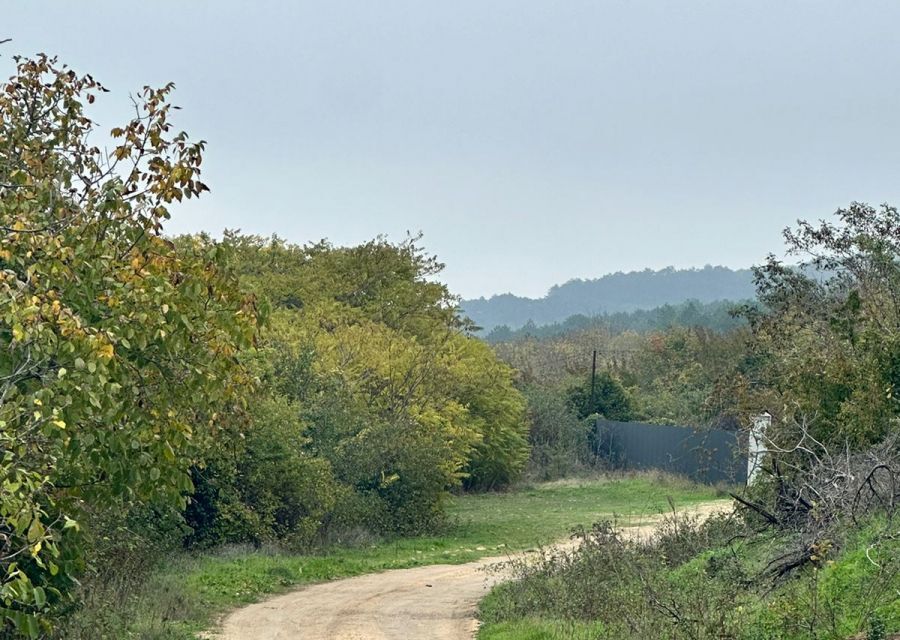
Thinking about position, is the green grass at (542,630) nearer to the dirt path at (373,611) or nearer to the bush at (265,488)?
the dirt path at (373,611)

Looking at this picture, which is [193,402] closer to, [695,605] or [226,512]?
[695,605]

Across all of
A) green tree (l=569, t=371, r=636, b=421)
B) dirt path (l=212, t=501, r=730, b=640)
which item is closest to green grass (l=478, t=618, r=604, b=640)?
dirt path (l=212, t=501, r=730, b=640)

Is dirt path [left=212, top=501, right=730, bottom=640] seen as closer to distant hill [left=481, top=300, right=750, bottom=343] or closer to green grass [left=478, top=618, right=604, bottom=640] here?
green grass [left=478, top=618, right=604, bottom=640]

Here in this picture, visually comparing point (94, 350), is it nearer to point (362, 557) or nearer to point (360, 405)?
point (362, 557)

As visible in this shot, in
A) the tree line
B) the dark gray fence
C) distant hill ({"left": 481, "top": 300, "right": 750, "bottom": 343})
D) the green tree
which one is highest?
distant hill ({"left": 481, "top": 300, "right": 750, "bottom": 343})

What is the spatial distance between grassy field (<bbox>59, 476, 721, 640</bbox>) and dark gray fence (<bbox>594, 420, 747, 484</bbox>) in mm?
1180

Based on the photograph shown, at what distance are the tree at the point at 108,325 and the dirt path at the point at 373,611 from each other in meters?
5.17

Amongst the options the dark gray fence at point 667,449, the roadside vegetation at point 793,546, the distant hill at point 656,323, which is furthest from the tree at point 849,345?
the distant hill at point 656,323

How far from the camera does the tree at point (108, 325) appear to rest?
8.01m

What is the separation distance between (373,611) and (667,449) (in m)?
33.9

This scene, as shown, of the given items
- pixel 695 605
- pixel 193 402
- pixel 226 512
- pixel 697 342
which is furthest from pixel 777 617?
pixel 697 342

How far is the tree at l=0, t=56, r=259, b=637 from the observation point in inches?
315

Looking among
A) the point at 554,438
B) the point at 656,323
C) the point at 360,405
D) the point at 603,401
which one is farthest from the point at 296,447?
the point at 656,323

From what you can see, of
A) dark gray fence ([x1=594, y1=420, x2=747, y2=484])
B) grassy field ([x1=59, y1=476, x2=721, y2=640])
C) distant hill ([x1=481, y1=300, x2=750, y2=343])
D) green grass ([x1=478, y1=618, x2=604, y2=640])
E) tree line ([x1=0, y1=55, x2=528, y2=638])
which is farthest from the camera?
distant hill ([x1=481, y1=300, x2=750, y2=343])
